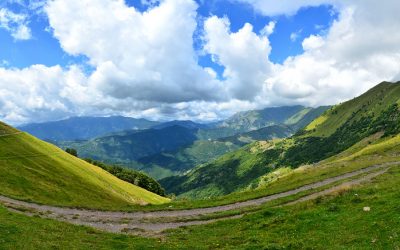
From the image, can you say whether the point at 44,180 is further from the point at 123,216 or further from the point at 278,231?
the point at 278,231

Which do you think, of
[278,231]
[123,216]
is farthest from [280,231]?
[123,216]

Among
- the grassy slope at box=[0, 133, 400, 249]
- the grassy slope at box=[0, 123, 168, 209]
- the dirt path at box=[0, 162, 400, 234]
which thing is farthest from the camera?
the grassy slope at box=[0, 123, 168, 209]

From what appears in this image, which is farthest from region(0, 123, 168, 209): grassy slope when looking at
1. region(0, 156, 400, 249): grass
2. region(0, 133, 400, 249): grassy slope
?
region(0, 133, 400, 249): grassy slope

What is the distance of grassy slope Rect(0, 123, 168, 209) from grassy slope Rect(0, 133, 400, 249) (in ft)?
85.2

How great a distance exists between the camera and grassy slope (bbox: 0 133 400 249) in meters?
28.0

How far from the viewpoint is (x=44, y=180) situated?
85750 mm

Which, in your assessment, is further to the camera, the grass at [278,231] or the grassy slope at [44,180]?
the grassy slope at [44,180]

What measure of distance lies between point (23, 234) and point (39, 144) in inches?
3760

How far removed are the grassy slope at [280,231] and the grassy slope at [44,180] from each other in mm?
25980

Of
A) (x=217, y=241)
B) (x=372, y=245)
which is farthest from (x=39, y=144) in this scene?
(x=372, y=245)

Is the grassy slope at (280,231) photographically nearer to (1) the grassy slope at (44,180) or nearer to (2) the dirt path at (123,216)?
(2) the dirt path at (123,216)

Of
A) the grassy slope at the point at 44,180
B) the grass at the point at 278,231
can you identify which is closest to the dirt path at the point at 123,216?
the grass at the point at 278,231

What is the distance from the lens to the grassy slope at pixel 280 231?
28000mm

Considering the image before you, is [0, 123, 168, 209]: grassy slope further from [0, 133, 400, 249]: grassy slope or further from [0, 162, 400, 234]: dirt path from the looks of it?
[0, 133, 400, 249]: grassy slope
